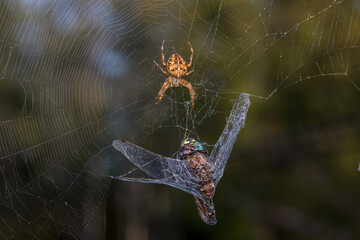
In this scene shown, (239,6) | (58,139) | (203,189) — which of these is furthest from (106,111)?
(203,189)

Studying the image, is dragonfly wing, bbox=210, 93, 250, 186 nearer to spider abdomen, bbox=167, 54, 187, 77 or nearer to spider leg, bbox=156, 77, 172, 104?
spider abdomen, bbox=167, 54, 187, 77

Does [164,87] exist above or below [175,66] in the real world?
below

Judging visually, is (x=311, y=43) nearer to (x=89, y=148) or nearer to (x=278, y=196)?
(x=278, y=196)

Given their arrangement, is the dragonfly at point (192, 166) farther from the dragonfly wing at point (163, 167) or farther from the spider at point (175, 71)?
the spider at point (175, 71)

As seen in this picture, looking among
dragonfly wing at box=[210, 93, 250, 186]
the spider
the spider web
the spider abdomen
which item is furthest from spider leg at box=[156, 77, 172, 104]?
dragonfly wing at box=[210, 93, 250, 186]

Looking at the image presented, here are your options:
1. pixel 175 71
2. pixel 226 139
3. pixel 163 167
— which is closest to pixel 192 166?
pixel 163 167

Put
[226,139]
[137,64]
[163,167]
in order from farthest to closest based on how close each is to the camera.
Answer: [137,64]
[226,139]
[163,167]

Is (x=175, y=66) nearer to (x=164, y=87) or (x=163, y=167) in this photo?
(x=164, y=87)

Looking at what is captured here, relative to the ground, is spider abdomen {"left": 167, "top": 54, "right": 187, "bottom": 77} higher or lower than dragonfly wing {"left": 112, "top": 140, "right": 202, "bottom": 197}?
higher
